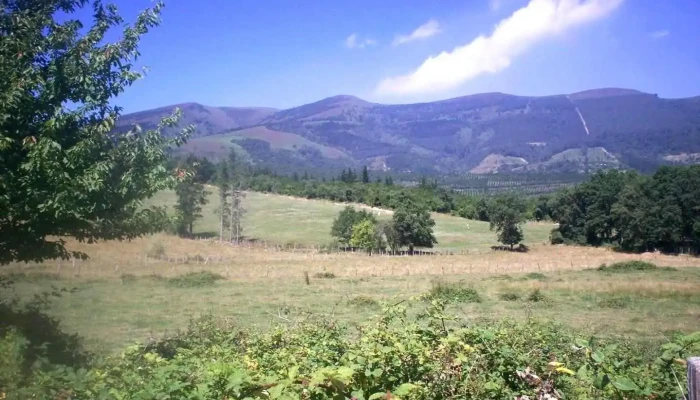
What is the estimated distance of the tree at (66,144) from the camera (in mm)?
5727

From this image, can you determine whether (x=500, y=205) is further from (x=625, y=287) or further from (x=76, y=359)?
(x=76, y=359)

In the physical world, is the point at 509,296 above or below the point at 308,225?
above

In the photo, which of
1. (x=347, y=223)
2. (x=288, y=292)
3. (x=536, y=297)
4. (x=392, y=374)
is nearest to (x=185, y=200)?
(x=288, y=292)

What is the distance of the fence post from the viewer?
2002 mm

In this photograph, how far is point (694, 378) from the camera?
2021 millimetres

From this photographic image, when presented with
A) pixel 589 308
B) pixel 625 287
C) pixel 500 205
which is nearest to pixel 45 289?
pixel 589 308

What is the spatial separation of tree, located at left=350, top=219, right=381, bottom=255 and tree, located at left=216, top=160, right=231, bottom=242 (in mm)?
16769

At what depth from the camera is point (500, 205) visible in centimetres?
7062

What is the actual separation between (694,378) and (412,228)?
2430 inches

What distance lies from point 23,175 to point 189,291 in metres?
19.8

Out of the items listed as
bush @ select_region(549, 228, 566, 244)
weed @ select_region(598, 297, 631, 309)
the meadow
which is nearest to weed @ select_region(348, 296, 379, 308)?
the meadow

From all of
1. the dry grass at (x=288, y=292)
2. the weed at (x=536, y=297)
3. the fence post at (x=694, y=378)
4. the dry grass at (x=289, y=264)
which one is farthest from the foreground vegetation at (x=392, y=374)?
the weed at (x=536, y=297)

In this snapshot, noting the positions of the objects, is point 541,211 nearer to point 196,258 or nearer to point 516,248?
point 516,248

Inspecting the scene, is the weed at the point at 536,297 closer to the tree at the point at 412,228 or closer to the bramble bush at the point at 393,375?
the bramble bush at the point at 393,375
